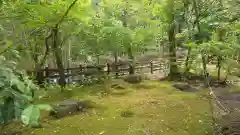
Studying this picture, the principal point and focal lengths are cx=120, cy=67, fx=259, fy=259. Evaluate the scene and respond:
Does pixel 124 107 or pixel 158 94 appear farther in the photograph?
pixel 158 94

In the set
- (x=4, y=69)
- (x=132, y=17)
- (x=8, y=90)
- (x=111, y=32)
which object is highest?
(x=132, y=17)

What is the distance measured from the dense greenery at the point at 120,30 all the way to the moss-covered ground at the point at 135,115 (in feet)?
5.45

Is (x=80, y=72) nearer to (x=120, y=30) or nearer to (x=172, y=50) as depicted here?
(x=120, y=30)

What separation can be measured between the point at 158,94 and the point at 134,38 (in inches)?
177

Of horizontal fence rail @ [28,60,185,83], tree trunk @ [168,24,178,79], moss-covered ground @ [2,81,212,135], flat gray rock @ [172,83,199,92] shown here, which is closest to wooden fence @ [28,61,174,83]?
horizontal fence rail @ [28,60,185,83]

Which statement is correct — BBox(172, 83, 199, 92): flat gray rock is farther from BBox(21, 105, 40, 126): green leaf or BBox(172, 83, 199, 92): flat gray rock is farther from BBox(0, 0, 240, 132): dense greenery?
BBox(21, 105, 40, 126): green leaf

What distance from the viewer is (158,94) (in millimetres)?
12125

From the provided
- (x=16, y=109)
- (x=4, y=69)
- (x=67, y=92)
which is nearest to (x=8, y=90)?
(x=16, y=109)

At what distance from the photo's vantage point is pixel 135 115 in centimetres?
857

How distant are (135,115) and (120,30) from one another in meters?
7.05

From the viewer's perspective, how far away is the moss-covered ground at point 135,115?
7109 mm

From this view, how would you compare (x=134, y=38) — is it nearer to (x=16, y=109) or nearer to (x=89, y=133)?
(x=89, y=133)

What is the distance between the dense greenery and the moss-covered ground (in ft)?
5.45

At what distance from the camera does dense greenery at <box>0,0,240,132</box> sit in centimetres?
693
